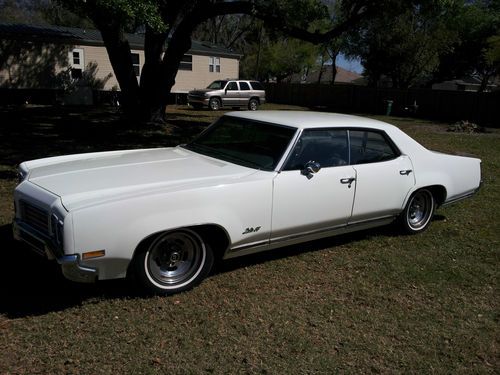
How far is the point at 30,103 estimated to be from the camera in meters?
22.2

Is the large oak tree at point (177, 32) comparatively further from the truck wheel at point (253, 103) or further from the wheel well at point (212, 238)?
the truck wheel at point (253, 103)

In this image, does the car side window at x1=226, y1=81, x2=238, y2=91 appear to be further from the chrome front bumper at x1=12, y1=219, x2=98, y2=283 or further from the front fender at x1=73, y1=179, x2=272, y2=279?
the chrome front bumper at x1=12, y1=219, x2=98, y2=283

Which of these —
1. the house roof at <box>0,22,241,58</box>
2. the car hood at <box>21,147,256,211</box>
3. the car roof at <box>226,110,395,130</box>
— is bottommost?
the car hood at <box>21,147,256,211</box>

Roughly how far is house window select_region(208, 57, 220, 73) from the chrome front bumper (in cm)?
2649

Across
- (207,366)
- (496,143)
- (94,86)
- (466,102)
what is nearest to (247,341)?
(207,366)

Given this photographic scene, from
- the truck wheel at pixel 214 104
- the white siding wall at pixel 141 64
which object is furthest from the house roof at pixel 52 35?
the truck wheel at pixel 214 104

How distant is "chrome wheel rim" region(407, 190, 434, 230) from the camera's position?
5.79 m

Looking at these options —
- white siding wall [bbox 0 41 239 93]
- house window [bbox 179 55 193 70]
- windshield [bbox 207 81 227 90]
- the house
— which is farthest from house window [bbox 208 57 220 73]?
windshield [bbox 207 81 227 90]

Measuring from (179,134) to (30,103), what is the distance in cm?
1214

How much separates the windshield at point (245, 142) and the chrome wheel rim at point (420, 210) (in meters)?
2.04

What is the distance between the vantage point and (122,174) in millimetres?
4078

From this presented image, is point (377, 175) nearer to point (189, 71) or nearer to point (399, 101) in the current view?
point (189, 71)

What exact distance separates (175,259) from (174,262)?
3 centimetres

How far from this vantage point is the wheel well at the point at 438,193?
579 centimetres
